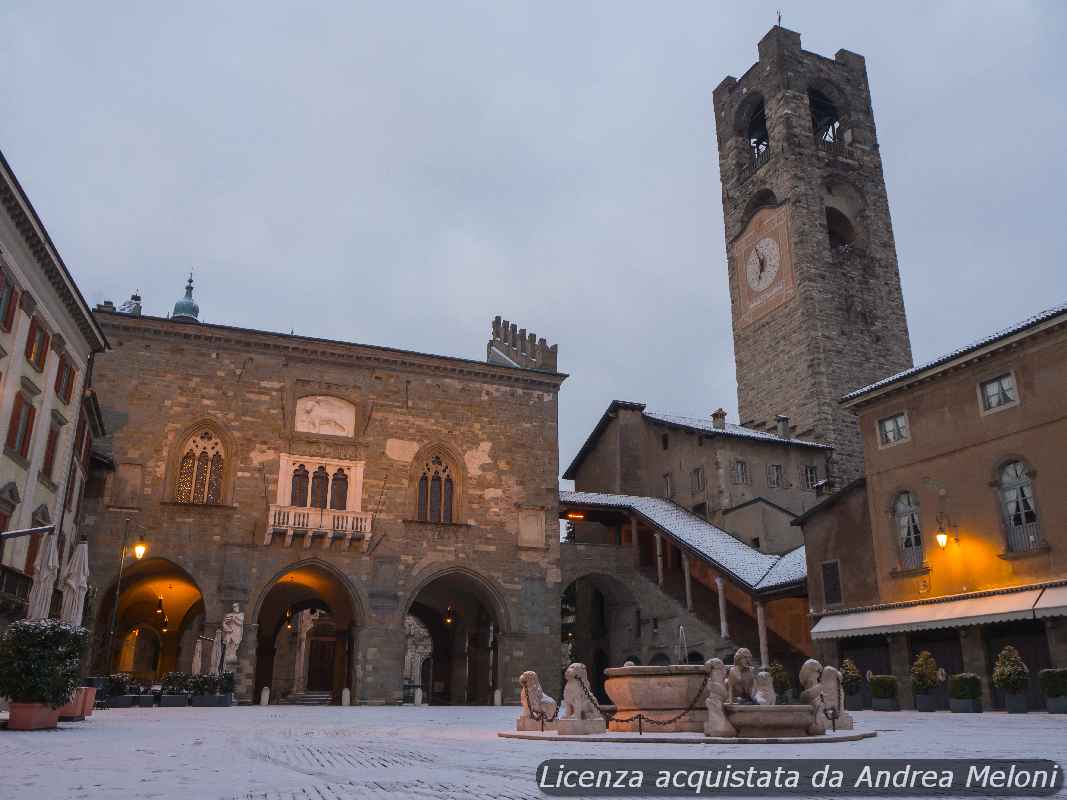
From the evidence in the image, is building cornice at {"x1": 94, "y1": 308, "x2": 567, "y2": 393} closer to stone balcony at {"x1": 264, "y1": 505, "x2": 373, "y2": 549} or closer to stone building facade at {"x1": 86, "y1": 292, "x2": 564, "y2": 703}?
stone building facade at {"x1": 86, "y1": 292, "x2": 564, "y2": 703}

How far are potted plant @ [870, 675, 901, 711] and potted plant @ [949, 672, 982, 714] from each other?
6.67 feet

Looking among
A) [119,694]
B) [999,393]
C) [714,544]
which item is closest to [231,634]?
[119,694]

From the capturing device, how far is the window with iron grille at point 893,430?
85.0 ft

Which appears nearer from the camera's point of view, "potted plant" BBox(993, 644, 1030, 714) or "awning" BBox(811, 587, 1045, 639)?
"potted plant" BBox(993, 644, 1030, 714)

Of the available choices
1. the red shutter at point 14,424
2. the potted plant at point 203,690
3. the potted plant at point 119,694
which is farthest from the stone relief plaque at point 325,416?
the red shutter at point 14,424

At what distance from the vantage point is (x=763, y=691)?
13344 millimetres

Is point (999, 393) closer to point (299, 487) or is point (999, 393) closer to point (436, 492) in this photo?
point (436, 492)

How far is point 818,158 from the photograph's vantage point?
2016 inches

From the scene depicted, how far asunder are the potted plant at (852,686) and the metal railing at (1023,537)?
5361 millimetres

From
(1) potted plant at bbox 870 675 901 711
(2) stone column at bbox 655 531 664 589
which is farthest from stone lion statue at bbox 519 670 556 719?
(2) stone column at bbox 655 531 664 589

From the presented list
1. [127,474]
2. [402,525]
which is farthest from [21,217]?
[402,525]

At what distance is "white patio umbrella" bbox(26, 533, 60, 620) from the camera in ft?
62.2

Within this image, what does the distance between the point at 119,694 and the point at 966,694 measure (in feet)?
74.8

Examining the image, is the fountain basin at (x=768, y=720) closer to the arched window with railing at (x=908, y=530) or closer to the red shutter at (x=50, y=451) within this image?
the arched window with railing at (x=908, y=530)
